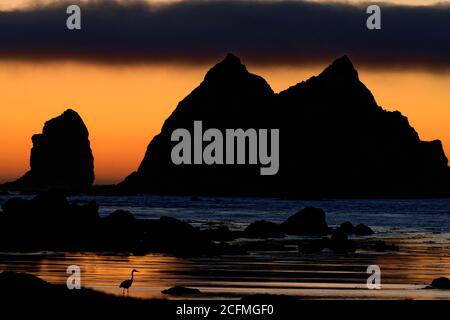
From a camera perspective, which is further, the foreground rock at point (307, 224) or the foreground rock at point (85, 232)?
the foreground rock at point (307, 224)

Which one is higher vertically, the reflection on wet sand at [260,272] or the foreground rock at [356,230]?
the foreground rock at [356,230]

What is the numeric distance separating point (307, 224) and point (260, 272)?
133 feet

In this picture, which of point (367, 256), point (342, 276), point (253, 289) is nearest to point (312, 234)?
point (367, 256)

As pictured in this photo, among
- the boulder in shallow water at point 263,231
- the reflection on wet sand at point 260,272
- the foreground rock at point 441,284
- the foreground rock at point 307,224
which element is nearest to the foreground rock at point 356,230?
the foreground rock at point 307,224

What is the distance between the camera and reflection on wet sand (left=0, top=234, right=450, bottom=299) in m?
42.1

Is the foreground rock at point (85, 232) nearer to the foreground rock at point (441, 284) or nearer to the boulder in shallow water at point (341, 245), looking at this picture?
the boulder in shallow water at point (341, 245)

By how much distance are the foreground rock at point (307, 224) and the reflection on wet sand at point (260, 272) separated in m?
21.8

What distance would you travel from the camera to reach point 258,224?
84.9m

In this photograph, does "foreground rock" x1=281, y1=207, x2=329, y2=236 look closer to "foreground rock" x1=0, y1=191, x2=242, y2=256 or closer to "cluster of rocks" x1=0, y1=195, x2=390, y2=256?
"cluster of rocks" x1=0, y1=195, x2=390, y2=256

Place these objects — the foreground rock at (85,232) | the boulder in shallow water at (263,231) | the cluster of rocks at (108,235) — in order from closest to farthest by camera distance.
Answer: the foreground rock at (85,232) < the cluster of rocks at (108,235) < the boulder in shallow water at (263,231)

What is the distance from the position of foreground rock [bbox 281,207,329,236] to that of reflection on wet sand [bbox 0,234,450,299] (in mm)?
21811

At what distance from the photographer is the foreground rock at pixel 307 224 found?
292 ft
